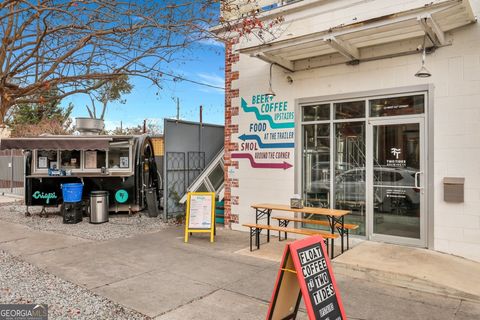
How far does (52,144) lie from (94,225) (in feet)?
8.05

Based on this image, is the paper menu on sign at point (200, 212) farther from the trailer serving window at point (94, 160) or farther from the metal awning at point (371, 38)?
the trailer serving window at point (94, 160)

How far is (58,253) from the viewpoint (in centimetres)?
653

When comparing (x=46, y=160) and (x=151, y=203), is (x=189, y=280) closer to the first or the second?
(x=151, y=203)

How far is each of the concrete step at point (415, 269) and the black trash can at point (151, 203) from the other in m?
6.17

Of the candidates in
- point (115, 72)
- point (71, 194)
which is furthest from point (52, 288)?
point (71, 194)

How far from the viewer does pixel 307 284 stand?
3.03 metres

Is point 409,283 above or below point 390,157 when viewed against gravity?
below

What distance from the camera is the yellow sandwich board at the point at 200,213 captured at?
7.45 m

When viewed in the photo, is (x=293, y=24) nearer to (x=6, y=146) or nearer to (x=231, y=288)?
(x=231, y=288)

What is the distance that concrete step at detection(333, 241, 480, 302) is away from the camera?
4684 mm

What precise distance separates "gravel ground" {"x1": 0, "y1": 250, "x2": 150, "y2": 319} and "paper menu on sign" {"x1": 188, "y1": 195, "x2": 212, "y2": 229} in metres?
2.86

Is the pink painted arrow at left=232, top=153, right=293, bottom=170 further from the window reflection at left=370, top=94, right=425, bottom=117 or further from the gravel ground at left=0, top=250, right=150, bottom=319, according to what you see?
the gravel ground at left=0, top=250, right=150, bottom=319

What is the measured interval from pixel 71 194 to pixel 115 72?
4.95m

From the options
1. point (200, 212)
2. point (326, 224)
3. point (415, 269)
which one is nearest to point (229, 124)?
point (200, 212)
